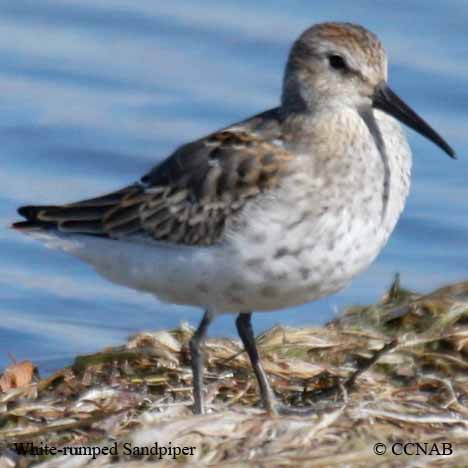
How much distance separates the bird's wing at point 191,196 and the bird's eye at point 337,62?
451 millimetres

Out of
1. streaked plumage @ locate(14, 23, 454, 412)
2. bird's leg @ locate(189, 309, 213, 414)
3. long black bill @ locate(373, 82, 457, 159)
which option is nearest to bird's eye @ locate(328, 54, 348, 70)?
streaked plumage @ locate(14, 23, 454, 412)

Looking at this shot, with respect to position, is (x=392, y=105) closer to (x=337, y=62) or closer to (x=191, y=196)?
(x=337, y=62)

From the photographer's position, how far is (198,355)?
24.1ft

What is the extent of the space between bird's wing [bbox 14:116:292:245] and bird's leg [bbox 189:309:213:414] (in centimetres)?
39

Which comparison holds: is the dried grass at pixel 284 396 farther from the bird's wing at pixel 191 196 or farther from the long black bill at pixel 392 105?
the long black bill at pixel 392 105

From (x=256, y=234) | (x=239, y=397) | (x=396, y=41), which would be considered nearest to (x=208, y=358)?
(x=239, y=397)

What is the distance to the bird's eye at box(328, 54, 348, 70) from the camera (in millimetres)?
7238

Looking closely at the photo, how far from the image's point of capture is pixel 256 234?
693 centimetres

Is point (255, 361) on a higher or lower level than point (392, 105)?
lower

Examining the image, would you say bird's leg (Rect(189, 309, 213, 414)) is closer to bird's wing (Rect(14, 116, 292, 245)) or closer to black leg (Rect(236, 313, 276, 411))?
black leg (Rect(236, 313, 276, 411))

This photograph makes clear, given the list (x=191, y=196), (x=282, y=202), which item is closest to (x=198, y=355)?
(x=191, y=196)

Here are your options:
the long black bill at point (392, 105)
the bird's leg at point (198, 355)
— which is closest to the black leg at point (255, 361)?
the bird's leg at point (198, 355)

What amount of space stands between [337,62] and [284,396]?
1.53m

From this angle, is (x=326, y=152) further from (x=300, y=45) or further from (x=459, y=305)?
(x=459, y=305)
